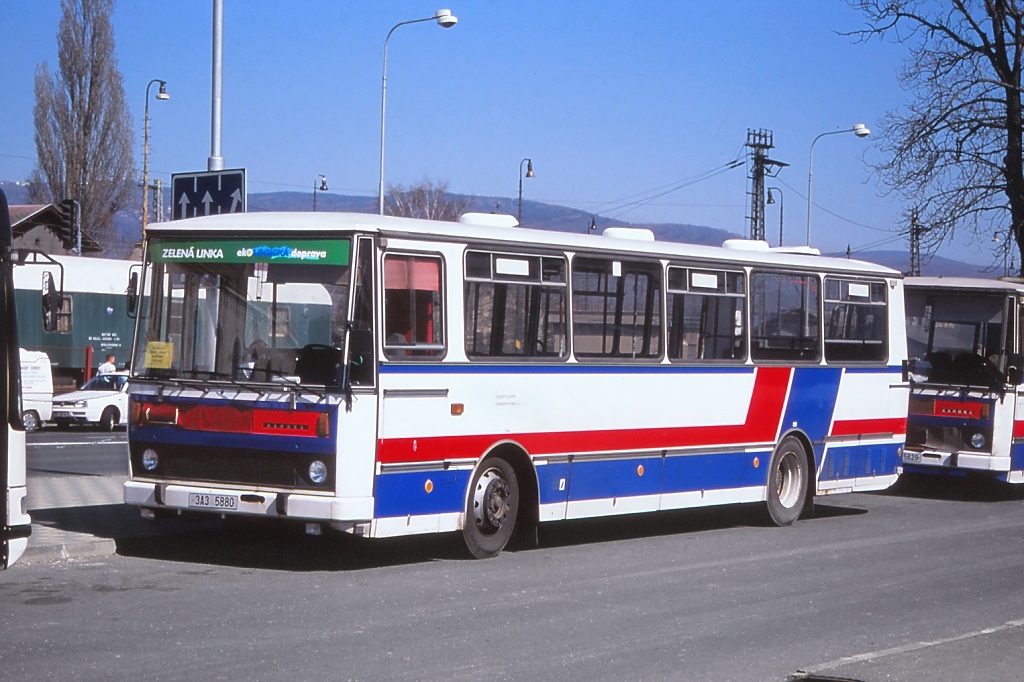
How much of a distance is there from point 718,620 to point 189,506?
14.9 ft

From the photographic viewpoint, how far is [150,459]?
1237 centimetres

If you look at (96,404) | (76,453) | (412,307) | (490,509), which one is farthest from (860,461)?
(96,404)

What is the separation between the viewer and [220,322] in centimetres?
1220

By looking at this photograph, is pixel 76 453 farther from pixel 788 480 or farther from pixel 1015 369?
pixel 1015 369

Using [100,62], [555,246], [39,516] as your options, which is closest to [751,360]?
[555,246]

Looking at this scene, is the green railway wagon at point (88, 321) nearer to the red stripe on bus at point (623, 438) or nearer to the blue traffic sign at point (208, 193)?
the blue traffic sign at point (208, 193)

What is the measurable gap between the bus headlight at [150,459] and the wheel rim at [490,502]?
2.74 meters

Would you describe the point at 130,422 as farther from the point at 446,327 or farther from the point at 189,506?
the point at 446,327

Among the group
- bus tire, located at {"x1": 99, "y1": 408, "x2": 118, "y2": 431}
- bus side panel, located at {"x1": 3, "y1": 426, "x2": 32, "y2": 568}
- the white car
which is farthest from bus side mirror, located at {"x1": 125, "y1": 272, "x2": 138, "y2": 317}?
bus tire, located at {"x1": 99, "y1": 408, "x2": 118, "y2": 431}

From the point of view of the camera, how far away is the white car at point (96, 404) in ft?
117

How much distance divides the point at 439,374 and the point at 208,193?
4.64 metres

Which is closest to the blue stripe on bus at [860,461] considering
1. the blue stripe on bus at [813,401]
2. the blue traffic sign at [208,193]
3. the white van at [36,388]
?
the blue stripe on bus at [813,401]

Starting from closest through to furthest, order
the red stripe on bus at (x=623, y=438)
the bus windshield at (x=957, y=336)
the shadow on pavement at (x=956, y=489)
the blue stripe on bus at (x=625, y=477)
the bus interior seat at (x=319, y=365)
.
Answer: the bus interior seat at (x=319, y=365) → the blue stripe on bus at (x=625, y=477) → the red stripe on bus at (x=623, y=438) → the bus windshield at (x=957, y=336) → the shadow on pavement at (x=956, y=489)

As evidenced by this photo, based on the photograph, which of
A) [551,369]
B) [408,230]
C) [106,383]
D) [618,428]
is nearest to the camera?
[408,230]
